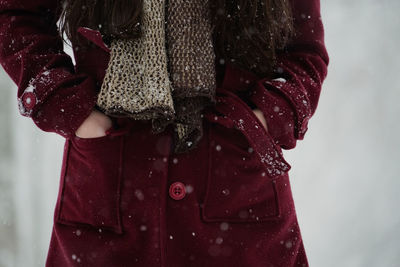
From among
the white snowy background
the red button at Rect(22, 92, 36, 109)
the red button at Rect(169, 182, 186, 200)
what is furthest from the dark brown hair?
the white snowy background

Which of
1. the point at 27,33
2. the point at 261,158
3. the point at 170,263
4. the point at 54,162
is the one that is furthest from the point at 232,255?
the point at 54,162

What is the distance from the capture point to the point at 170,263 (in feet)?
3.36

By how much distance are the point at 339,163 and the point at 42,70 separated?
1.91 m

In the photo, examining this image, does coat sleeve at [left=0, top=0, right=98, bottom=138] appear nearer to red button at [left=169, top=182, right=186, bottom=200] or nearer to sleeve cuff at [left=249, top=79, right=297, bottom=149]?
red button at [left=169, top=182, right=186, bottom=200]

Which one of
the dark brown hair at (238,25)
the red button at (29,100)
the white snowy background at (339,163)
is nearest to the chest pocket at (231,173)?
the dark brown hair at (238,25)

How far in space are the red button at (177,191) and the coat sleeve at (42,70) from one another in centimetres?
24

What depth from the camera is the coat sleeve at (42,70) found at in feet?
3.13

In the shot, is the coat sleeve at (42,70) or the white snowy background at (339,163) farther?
the white snowy background at (339,163)

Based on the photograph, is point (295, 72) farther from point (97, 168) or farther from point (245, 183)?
point (97, 168)

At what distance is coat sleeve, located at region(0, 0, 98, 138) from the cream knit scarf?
0.25 ft

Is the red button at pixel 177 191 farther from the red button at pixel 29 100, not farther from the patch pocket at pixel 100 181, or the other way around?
the red button at pixel 29 100

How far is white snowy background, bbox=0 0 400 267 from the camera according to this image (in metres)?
2.47

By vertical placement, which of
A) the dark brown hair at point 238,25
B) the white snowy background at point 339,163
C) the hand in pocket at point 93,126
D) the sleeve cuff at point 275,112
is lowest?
the white snowy background at point 339,163

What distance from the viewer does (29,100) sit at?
0.96 meters
